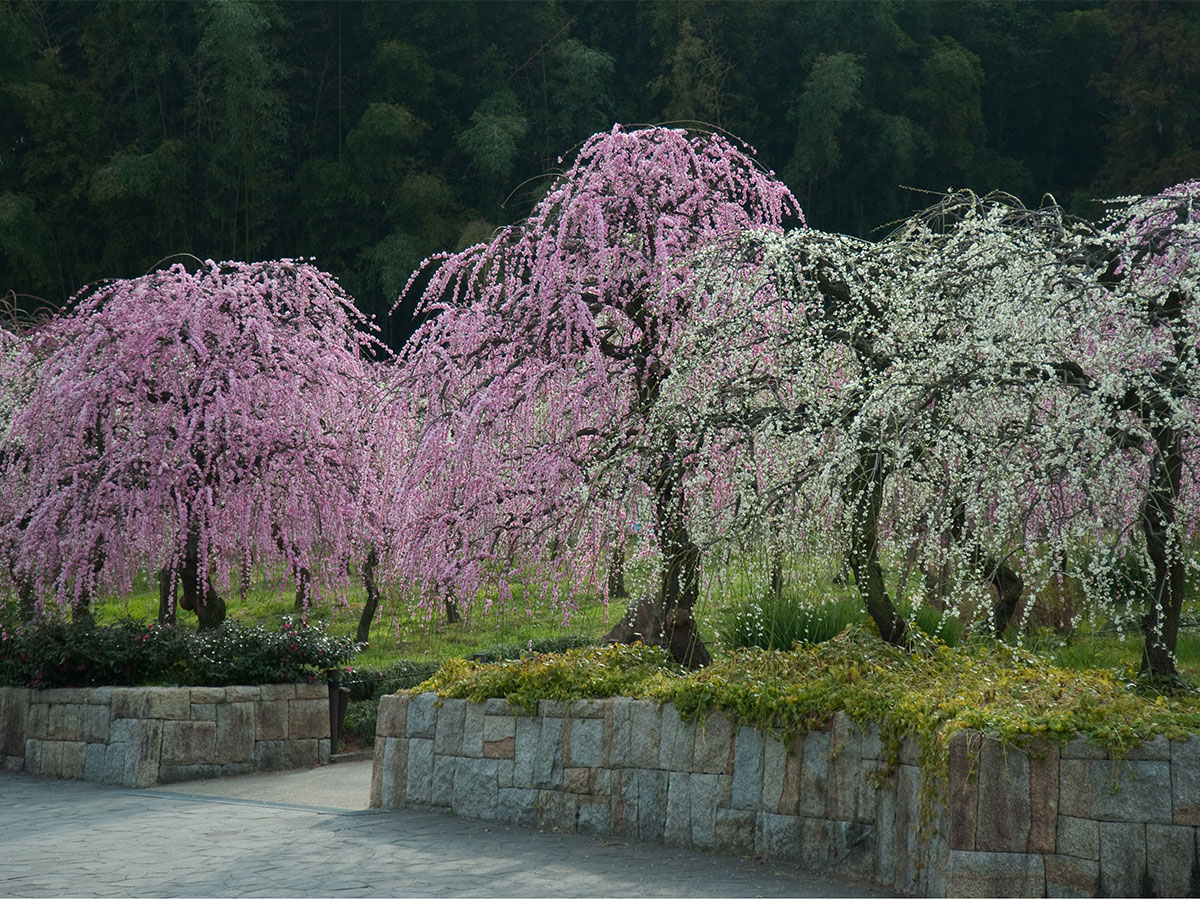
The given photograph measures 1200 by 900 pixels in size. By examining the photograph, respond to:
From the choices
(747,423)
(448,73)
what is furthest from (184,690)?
(448,73)

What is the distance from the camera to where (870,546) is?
7.27 metres

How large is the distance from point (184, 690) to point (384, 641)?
6.98 meters

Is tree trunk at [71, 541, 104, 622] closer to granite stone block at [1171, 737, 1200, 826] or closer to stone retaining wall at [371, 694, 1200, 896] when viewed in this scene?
stone retaining wall at [371, 694, 1200, 896]

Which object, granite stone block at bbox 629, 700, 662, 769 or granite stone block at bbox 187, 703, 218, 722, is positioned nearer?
granite stone block at bbox 629, 700, 662, 769

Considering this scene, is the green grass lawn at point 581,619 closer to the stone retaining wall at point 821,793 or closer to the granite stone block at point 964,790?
the stone retaining wall at point 821,793

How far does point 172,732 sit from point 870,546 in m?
5.60

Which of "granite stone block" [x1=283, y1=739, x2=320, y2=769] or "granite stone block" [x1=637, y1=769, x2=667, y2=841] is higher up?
"granite stone block" [x1=637, y1=769, x2=667, y2=841]

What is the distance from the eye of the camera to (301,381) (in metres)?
12.0

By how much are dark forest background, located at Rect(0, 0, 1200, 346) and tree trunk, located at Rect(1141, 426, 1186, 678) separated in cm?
2600

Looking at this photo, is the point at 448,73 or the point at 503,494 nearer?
the point at 503,494

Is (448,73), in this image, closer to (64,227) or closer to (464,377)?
(64,227)


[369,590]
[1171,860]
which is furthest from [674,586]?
[369,590]

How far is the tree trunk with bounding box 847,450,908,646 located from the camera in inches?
269

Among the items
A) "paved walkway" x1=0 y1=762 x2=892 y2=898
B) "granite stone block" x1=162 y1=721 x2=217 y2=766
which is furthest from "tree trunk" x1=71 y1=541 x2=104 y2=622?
"paved walkway" x1=0 y1=762 x2=892 y2=898
